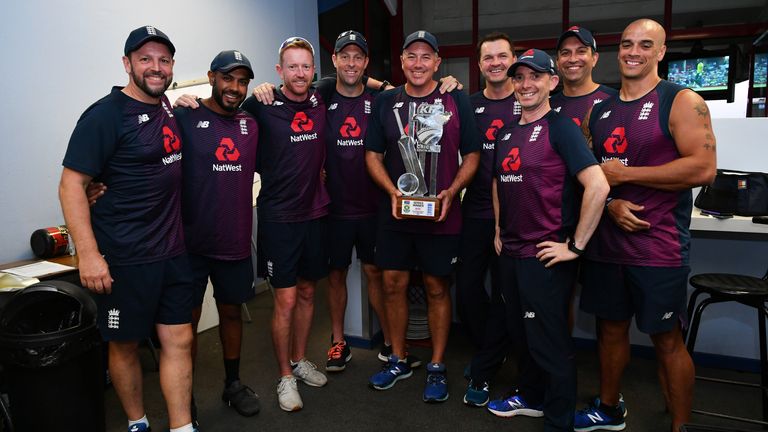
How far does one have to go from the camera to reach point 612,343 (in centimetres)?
215

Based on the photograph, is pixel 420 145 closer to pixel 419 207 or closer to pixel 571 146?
pixel 419 207

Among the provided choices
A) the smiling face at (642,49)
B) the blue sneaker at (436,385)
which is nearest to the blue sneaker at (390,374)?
the blue sneaker at (436,385)

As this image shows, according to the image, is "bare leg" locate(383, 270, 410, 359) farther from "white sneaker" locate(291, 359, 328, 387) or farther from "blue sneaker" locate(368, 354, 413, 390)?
"white sneaker" locate(291, 359, 328, 387)

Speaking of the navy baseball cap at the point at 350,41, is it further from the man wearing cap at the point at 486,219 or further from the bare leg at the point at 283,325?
the bare leg at the point at 283,325

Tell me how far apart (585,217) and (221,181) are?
4.96ft

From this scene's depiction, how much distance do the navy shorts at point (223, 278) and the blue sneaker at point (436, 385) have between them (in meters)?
0.98

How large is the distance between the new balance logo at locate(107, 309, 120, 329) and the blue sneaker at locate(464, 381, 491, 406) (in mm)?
1595

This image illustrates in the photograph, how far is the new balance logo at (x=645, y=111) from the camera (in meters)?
1.89

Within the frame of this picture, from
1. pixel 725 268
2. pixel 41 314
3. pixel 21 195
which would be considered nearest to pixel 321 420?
pixel 41 314

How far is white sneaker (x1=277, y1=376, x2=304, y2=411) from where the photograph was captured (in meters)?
2.46

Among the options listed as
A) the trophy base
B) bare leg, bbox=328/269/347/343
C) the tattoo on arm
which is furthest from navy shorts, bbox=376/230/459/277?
the tattoo on arm

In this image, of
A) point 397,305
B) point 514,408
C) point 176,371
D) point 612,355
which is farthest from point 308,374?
point 612,355

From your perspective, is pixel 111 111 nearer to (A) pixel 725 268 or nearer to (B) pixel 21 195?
(B) pixel 21 195

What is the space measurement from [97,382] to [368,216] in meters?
1.44
